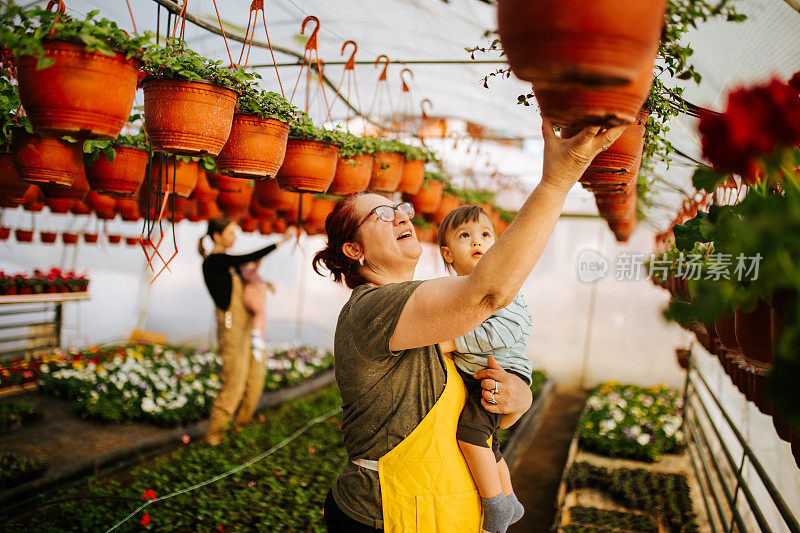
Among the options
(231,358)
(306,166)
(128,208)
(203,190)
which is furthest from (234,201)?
(128,208)

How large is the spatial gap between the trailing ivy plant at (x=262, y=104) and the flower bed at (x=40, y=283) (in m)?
Result: 5.02

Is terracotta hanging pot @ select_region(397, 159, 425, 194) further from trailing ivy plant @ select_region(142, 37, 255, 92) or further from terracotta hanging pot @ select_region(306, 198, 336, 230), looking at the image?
trailing ivy plant @ select_region(142, 37, 255, 92)

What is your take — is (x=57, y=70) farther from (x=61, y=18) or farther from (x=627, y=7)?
(x=627, y=7)

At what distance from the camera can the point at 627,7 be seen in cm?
73

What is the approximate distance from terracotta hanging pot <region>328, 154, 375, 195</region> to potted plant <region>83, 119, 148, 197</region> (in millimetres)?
807

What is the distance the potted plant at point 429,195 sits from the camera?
3736mm

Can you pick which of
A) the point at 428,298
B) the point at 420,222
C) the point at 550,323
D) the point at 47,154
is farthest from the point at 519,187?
the point at 428,298

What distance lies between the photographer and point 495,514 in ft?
4.62

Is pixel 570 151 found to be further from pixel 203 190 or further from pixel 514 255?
pixel 203 190

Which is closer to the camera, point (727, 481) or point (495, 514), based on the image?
point (495, 514)

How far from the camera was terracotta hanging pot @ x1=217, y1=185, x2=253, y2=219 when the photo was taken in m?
3.65

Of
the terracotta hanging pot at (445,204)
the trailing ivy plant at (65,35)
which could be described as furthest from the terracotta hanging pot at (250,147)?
the terracotta hanging pot at (445,204)

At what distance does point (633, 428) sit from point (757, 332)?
420cm

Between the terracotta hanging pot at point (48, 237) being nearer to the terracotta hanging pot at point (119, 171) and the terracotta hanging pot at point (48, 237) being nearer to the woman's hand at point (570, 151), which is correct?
the terracotta hanging pot at point (119, 171)
